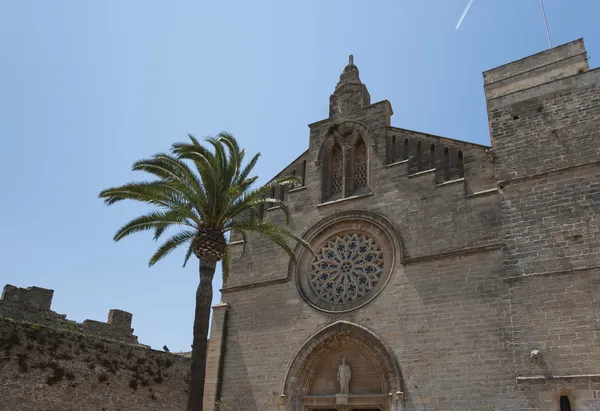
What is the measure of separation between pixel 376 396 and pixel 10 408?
9.23 metres

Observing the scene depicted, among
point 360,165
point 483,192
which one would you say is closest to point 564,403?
point 483,192

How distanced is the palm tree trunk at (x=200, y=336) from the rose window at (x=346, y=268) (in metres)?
4.45

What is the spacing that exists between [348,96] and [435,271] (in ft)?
24.8

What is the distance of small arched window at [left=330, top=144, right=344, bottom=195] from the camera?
18.2 meters

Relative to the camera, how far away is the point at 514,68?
628 inches

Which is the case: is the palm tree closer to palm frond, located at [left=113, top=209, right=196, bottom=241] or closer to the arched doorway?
palm frond, located at [left=113, top=209, right=196, bottom=241]

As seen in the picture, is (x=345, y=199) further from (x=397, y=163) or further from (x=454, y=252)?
(x=454, y=252)

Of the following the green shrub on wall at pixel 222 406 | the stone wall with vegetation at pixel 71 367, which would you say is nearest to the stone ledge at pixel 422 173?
the green shrub on wall at pixel 222 406

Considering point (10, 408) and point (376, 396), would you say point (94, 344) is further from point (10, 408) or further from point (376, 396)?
point (376, 396)

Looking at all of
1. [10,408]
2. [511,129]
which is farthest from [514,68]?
[10,408]

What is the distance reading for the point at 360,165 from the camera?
18.1 metres

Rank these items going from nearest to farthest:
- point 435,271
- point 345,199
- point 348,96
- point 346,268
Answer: point 435,271 < point 346,268 < point 345,199 < point 348,96

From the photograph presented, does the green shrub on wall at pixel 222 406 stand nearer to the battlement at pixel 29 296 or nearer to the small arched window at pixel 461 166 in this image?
the battlement at pixel 29 296

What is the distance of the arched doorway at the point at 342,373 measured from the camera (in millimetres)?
14414
